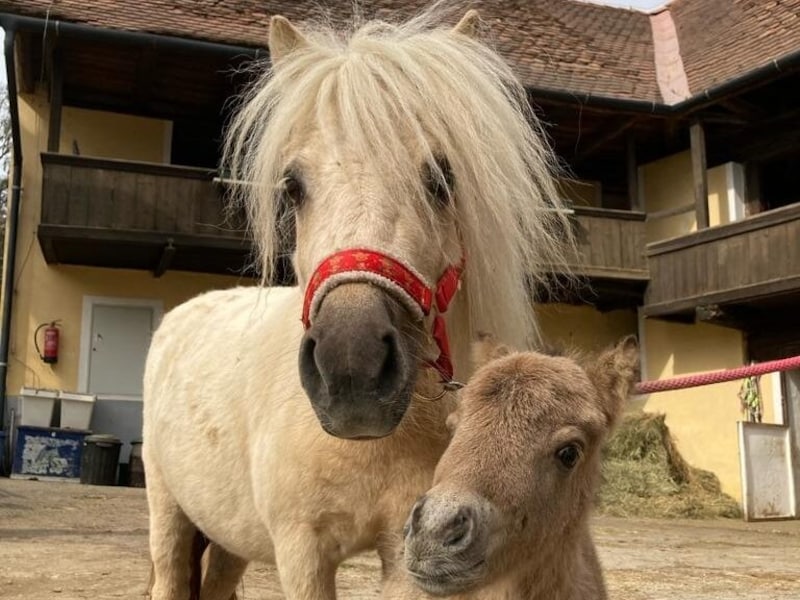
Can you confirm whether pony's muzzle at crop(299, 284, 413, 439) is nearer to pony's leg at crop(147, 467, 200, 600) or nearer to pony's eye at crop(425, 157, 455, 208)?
pony's eye at crop(425, 157, 455, 208)

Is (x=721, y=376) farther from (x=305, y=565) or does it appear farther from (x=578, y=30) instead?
(x=578, y=30)

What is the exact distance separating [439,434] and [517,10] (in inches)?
678

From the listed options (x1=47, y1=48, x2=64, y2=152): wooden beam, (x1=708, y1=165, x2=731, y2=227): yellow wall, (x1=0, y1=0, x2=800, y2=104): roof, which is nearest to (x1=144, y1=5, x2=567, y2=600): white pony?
(x1=0, y1=0, x2=800, y2=104): roof

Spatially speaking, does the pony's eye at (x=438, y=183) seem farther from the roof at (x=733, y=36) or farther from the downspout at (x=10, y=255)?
the downspout at (x=10, y=255)

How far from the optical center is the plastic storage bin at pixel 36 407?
13773mm

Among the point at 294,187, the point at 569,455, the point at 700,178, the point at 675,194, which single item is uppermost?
the point at 675,194

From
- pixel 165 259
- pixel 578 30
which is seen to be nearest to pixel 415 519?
pixel 165 259

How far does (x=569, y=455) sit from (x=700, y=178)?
1364 cm

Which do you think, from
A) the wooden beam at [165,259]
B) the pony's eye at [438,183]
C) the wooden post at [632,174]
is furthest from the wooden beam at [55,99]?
the pony's eye at [438,183]

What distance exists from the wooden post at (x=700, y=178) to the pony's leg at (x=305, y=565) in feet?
44.3

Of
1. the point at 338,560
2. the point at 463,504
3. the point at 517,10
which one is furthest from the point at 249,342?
the point at 517,10

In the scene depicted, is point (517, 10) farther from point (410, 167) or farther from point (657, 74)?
point (410, 167)

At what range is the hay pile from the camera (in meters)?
13.3

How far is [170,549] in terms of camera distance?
4031 millimetres
